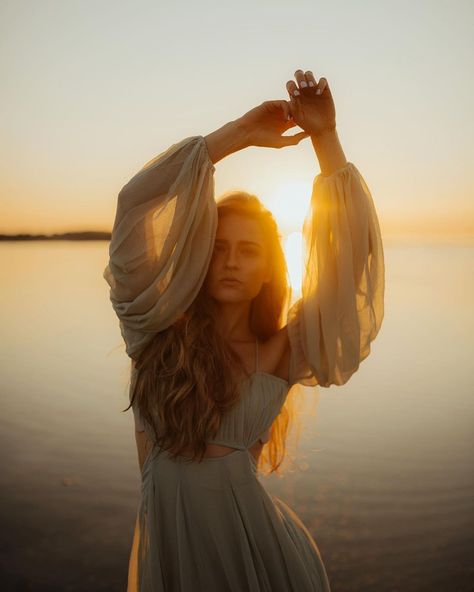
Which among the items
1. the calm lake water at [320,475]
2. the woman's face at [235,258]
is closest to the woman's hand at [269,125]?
the woman's face at [235,258]

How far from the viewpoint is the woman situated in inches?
85.7

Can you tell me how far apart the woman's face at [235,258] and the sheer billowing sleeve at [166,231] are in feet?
0.54

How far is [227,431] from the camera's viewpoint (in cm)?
227

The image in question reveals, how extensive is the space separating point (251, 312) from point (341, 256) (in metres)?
0.51

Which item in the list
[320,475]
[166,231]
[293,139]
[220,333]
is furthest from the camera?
[320,475]

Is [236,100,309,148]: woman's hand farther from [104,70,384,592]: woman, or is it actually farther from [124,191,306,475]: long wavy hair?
[124,191,306,475]: long wavy hair

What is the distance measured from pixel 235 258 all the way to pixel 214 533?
101 cm

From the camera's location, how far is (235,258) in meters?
2.36

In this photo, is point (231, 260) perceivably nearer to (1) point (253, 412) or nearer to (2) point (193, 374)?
(2) point (193, 374)

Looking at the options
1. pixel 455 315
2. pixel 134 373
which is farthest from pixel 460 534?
pixel 455 315

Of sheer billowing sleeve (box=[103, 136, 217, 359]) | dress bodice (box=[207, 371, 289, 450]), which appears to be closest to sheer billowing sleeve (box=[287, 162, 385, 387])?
dress bodice (box=[207, 371, 289, 450])

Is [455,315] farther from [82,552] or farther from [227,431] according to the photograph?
[227,431]

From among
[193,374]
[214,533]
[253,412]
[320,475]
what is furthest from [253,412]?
[320,475]

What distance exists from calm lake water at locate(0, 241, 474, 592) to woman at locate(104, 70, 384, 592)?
2.67 feet
